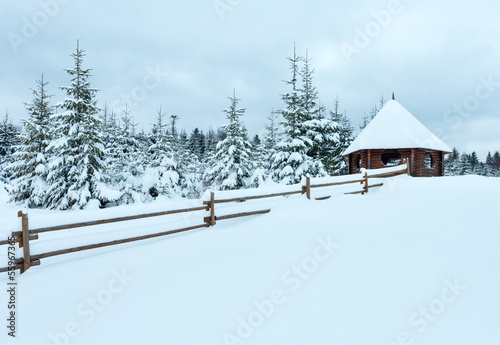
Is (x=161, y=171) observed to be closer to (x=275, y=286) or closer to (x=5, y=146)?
(x=275, y=286)

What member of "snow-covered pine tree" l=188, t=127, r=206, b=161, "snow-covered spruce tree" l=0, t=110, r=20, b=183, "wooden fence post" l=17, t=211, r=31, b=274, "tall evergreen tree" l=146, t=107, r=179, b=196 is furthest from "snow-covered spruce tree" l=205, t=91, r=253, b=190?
"snow-covered pine tree" l=188, t=127, r=206, b=161

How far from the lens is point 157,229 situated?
311 inches

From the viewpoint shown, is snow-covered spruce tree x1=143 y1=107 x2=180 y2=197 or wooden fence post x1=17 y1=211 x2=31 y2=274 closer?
wooden fence post x1=17 y1=211 x2=31 y2=274

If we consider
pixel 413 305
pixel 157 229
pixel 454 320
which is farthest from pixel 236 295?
pixel 157 229

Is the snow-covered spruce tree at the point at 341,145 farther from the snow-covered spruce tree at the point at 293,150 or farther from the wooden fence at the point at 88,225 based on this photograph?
the wooden fence at the point at 88,225

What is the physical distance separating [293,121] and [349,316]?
1656 centimetres

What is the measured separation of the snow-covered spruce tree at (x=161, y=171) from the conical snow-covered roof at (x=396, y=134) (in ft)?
48.3

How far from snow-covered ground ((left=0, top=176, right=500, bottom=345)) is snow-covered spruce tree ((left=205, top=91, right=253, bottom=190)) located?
910cm

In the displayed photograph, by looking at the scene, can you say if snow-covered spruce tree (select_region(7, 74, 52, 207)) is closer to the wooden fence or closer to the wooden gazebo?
the wooden fence

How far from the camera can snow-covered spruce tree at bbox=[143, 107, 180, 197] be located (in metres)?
22.0

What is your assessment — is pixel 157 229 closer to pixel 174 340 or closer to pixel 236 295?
pixel 236 295

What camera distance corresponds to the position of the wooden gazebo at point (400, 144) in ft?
65.0

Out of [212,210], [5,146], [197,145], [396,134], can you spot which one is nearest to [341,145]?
[396,134]

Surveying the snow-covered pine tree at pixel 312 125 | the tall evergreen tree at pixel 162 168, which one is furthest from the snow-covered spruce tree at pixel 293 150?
the tall evergreen tree at pixel 162 168
